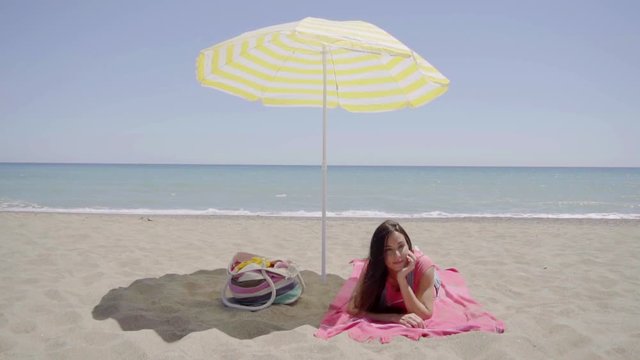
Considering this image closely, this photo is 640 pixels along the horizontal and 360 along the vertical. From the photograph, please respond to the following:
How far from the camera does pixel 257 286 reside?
333 cm

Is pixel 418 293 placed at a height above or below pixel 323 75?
below

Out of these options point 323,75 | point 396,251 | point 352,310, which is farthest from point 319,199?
point 396,251

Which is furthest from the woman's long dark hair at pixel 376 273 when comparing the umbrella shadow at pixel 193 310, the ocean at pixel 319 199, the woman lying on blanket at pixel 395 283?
the ocean at pixel 319 199

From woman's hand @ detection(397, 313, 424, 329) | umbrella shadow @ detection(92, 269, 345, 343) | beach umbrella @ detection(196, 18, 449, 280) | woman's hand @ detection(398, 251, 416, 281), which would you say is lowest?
umbrella shadow @ detection(92, 269, 345, 343)

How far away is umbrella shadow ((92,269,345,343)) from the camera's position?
2932mm

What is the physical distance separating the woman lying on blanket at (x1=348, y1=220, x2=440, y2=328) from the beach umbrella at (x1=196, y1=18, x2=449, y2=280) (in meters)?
0.91

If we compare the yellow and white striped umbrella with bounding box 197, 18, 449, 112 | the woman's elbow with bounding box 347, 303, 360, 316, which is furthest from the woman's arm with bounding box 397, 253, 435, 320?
the yellow and white striped umbrella with bounding box 197, 18, 449, 112

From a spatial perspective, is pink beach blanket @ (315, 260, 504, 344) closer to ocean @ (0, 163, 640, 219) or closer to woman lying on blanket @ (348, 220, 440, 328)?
woman lying on blanket @ (348, 220, 440, 328)

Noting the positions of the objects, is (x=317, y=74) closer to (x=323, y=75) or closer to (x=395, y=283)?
(x=323, y=75)

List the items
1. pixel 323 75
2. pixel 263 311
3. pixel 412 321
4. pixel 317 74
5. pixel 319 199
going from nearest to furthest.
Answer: pixel 412 321, pixel 263 311, pixel 323 75, pixel 317 74, pixel 319 199

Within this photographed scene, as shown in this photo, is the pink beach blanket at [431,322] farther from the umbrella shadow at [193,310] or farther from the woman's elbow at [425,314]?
the umbrella shadow at [193,310]

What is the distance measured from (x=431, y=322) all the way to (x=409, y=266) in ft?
1.50

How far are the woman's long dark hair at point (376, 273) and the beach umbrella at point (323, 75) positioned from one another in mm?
875

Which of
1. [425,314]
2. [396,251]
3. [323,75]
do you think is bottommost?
[425,314]
